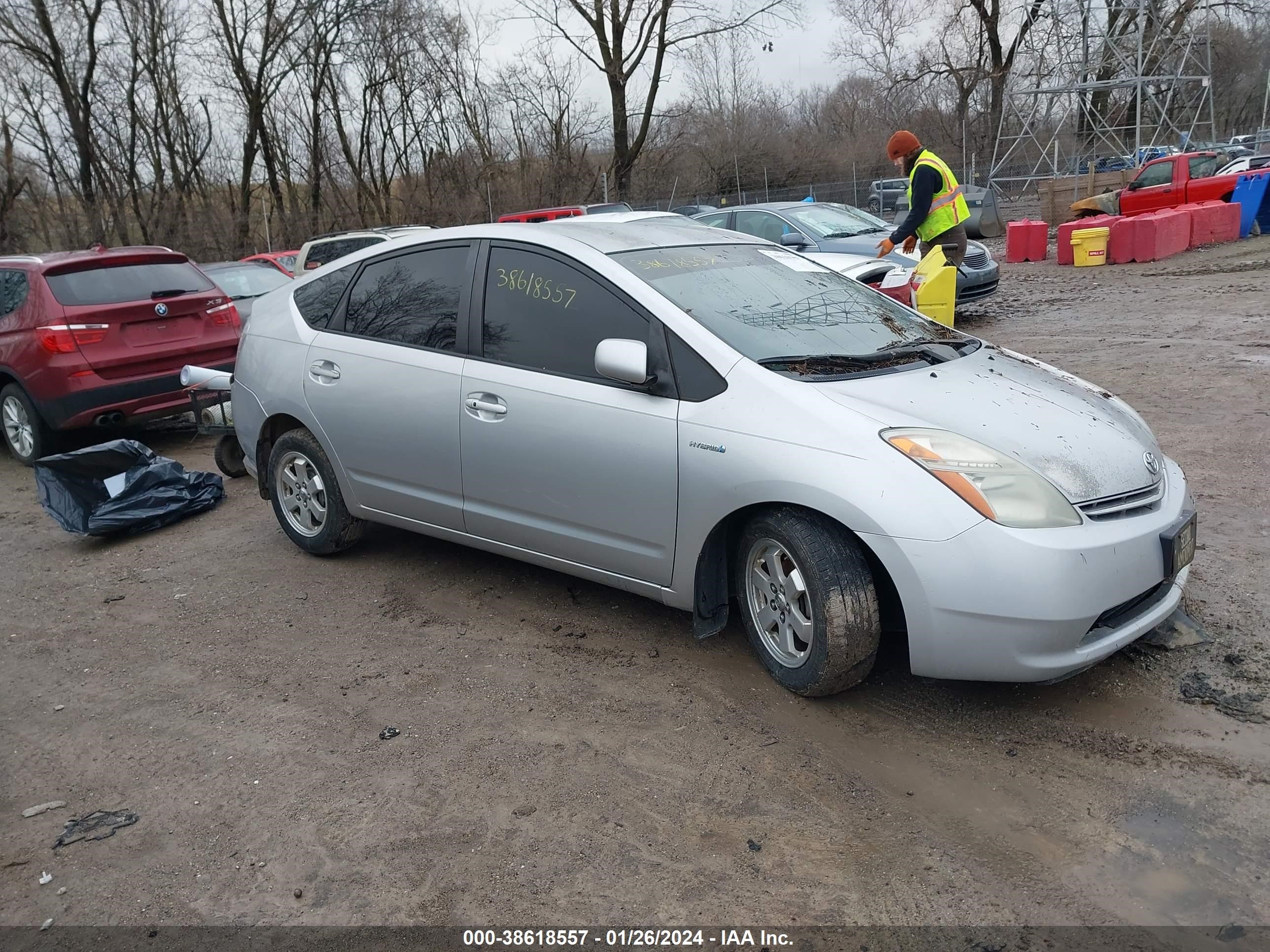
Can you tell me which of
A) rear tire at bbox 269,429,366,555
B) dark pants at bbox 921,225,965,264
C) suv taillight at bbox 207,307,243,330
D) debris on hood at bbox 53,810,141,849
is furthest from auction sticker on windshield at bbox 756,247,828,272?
suv taillight at bbox 207,307,243,330

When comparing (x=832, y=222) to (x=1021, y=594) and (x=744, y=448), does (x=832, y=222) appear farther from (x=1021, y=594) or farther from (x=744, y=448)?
(x=1021, y=594)

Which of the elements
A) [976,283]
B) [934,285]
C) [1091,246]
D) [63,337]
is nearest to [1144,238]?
[1091,246]

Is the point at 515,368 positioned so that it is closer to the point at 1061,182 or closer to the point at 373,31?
the point at 1061,182

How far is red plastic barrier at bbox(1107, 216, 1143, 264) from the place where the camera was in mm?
16453

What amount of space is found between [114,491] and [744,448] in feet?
15.4

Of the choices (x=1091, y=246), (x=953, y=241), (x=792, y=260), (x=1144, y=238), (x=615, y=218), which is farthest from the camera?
(x=1091, y=246)

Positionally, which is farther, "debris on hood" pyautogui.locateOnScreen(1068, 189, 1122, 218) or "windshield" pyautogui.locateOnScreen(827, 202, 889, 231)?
"debris on hood" pyautogui.locateOnScreen(1068, 189, 1122, 218)

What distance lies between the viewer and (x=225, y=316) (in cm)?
896

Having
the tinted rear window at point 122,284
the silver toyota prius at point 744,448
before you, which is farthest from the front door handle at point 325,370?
the tinted rear window at point 122,284

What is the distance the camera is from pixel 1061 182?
84.9ft

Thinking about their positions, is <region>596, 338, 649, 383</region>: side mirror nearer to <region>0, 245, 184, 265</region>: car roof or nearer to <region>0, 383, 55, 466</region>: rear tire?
<region>0, 245, 184, 265</region>: car roof

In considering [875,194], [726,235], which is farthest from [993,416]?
[875,194]

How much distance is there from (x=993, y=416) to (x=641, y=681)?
5.39 ft

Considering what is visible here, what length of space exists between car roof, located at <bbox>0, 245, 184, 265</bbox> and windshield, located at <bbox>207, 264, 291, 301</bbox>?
3991 millimetres
